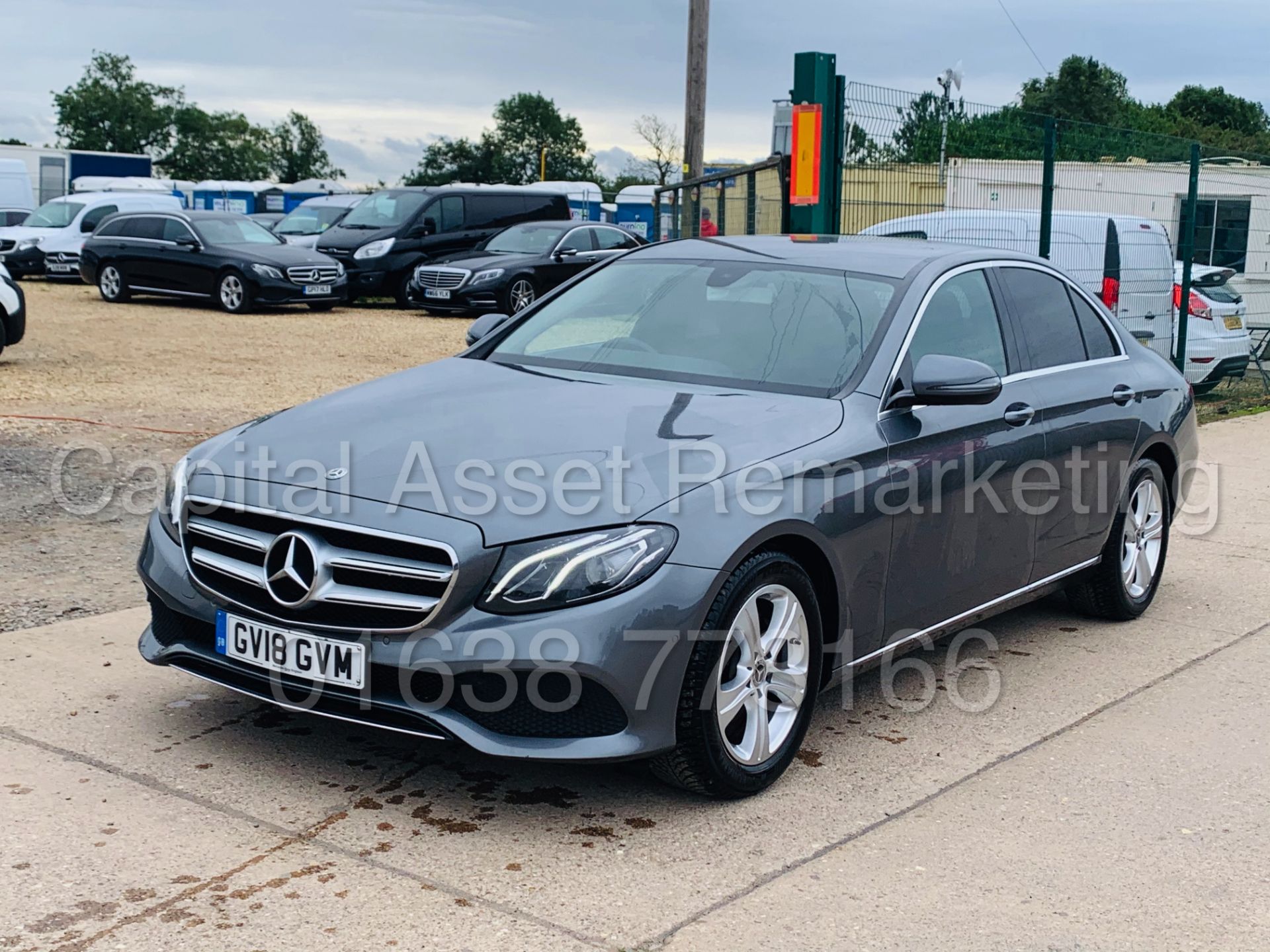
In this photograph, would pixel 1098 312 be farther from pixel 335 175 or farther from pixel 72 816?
pixel 335 175

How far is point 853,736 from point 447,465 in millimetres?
1678

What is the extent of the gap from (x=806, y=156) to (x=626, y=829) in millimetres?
6802

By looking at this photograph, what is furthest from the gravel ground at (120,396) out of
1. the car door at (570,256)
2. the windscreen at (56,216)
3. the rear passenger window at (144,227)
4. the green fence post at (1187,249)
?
the green fence post at (1187,249)

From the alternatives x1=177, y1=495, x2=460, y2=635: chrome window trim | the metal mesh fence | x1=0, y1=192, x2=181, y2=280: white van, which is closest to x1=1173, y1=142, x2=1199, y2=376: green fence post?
the metal mesh fence

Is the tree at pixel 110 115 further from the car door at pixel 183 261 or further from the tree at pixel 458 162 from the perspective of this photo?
the car door at pixel 183 261

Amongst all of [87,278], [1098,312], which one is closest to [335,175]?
[87,278]

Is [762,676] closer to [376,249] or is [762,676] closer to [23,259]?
[376,249]

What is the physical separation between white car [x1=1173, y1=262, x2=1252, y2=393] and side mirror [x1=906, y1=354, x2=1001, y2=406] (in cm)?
995

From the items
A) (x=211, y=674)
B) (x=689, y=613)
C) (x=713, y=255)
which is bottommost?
(x=211, y=674)

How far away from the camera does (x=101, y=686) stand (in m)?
5.01

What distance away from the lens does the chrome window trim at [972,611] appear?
472 cm

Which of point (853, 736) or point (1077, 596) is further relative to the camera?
point (1077, 596)

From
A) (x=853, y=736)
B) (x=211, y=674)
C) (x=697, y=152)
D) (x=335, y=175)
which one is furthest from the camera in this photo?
(x=335, y=175)

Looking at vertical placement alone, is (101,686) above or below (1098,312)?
below
